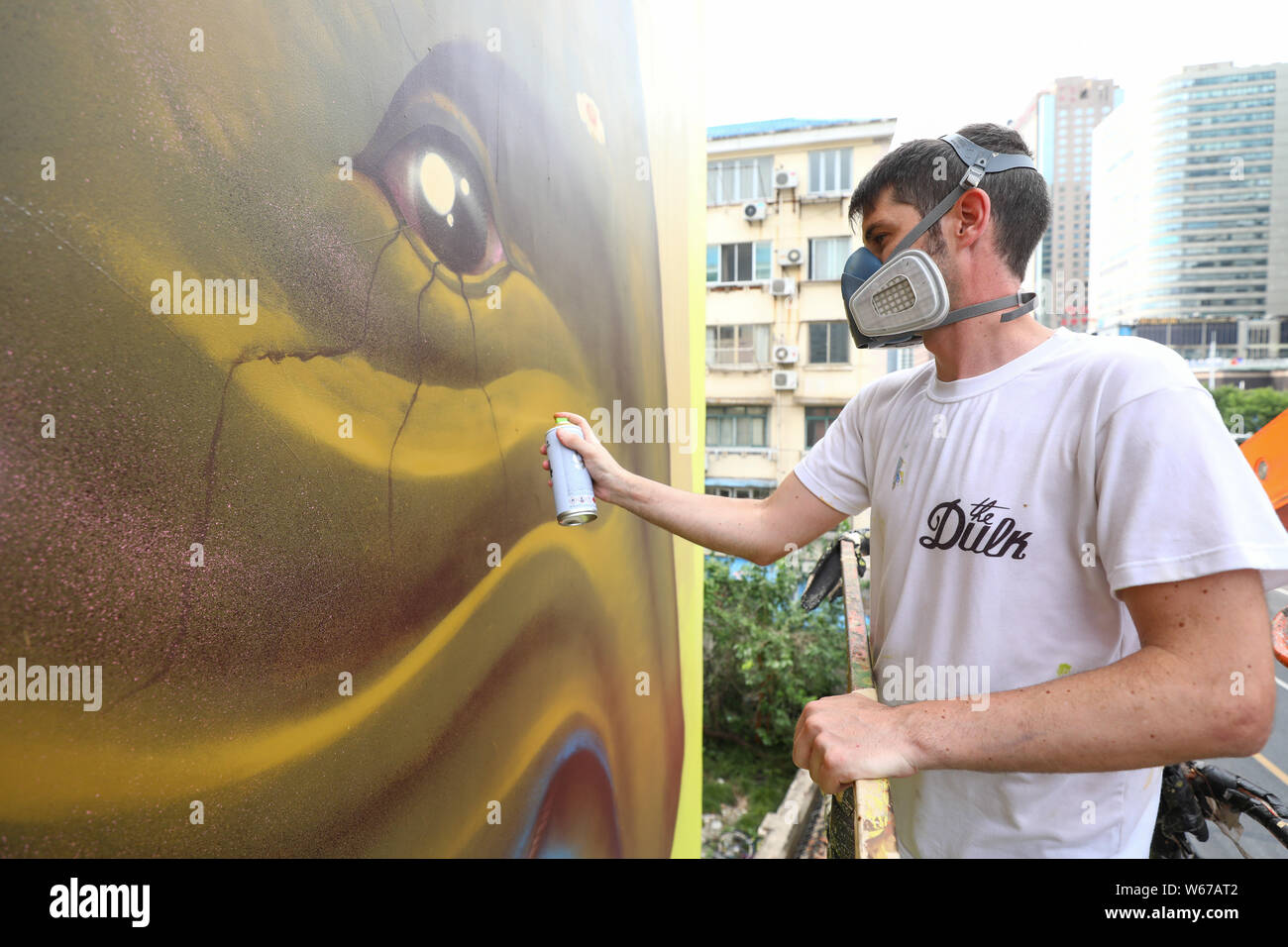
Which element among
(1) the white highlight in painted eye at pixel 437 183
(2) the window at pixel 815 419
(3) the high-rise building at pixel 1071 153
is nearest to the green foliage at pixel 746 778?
(2) the window at pixel 815 419

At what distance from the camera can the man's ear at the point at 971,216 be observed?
4.96 feet

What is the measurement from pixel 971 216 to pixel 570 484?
3.42 ft

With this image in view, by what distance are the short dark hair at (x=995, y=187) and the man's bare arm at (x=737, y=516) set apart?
0.69 m

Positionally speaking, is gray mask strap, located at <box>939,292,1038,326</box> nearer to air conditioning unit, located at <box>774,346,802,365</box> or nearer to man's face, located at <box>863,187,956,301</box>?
man's face, located at <box>863,187,956,301</box>

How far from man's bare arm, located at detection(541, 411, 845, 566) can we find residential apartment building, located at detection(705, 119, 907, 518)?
12.9 meters

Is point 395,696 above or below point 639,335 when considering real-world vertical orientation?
below

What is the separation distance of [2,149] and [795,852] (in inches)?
331

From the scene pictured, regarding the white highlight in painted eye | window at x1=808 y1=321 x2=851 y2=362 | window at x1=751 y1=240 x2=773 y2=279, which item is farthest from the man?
window at x1=751 y1=240 x2=773 y2=279

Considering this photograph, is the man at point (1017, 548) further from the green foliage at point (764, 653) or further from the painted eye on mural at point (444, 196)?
the green foliage at point (764, 653)

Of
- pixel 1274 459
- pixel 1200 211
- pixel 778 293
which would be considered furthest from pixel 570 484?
pixel 778 293

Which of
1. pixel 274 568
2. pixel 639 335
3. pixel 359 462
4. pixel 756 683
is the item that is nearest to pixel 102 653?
pixel 274 568

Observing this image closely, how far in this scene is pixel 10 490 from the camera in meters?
0.68

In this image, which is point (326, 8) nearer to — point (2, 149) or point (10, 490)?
point (2, 149)

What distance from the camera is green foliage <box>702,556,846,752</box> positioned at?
9.94 metres
